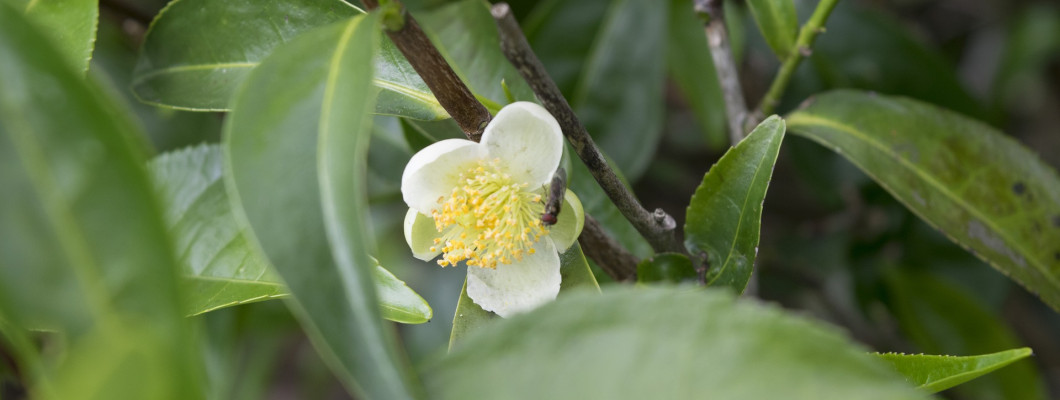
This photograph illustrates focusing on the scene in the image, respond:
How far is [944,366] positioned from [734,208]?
7.1 inches

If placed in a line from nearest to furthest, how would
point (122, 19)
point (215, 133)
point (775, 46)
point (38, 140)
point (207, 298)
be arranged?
point (38, 140)
point (207, 298)
point (775, 46)
point (122, 19)
point (215, 133)

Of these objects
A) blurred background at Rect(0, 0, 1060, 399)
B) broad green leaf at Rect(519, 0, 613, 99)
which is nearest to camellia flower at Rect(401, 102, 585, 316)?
blurred background at Rect(0, 0, 1060, 399)

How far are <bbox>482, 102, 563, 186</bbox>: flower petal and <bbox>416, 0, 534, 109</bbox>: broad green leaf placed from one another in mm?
124

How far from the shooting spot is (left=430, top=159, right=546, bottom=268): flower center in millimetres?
664

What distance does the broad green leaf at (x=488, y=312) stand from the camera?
640mm

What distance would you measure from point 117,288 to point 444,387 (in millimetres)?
170

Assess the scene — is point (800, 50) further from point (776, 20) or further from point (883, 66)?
point (883, 66)

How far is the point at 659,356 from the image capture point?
416mm

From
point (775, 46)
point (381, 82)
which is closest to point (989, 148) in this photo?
point (775, 46)

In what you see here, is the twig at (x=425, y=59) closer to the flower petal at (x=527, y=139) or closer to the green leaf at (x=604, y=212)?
the flower petal at (x=527, y=139)

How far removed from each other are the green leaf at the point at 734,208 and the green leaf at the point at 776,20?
0.74ft

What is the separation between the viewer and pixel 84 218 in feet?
1.26

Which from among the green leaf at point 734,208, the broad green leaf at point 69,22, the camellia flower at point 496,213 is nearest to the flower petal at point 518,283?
the camellia flower at point 496,213

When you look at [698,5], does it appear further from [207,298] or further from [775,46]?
[207,298]
